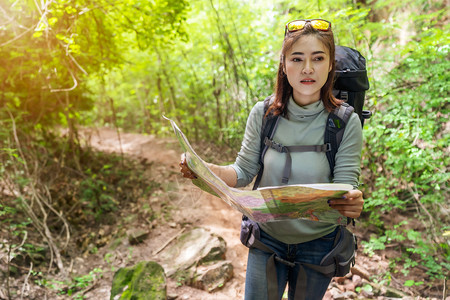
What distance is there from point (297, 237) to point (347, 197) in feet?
1.47

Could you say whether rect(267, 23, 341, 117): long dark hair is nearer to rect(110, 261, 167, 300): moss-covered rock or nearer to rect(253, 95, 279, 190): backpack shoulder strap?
rect(253, 95, 279, 190): backpack shoulder strap

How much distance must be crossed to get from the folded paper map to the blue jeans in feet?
0.90

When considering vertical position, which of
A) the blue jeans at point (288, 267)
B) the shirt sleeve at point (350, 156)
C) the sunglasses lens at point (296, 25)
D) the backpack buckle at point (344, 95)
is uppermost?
the sunglasses lens at point (296, 25)

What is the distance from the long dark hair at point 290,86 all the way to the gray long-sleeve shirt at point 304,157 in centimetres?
4

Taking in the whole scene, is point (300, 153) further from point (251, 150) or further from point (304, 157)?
point (251, 150)

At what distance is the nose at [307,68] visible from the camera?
59.1 inches

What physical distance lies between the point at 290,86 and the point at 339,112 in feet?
1.04

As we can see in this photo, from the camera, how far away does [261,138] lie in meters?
1.67

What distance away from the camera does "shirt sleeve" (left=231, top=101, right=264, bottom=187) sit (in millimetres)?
1681

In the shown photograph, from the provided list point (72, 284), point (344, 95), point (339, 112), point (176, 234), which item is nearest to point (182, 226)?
point (176, 234)

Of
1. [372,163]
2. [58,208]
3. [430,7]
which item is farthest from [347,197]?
[430,7]

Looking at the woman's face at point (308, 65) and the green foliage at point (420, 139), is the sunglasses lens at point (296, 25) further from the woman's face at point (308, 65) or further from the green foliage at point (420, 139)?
the green foliage at point (420, 139)

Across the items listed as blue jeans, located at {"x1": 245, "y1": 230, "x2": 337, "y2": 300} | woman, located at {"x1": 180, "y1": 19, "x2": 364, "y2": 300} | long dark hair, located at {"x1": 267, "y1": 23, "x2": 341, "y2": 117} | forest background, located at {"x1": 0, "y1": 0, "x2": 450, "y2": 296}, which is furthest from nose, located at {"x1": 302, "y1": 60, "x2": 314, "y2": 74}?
forest background, located at {"x1": 0, "y1": 0, "x2": 450, "y2": 296}

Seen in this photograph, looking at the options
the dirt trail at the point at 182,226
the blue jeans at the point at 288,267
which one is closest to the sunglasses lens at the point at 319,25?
the blue jeans at the point at 288,267
